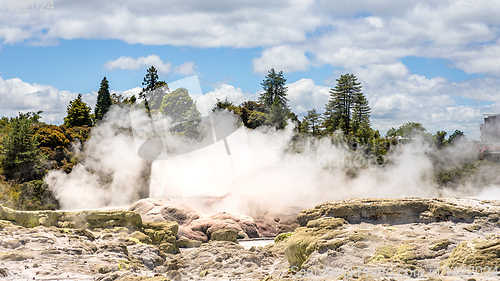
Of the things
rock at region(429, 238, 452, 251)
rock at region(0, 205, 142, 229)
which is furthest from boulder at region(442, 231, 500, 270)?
rock at region(0, 205, 142, 229)

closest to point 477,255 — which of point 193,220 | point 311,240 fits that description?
point 311,240

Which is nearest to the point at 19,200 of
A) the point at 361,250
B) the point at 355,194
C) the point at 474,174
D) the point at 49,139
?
the point at 49,139

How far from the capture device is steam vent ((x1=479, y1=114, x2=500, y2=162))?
3098 cm

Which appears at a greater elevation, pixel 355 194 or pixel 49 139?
pixel 49 139

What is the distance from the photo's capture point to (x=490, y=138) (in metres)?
31.9

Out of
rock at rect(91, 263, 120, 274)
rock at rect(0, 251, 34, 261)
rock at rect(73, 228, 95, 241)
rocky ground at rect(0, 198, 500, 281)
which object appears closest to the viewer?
rocky ground at rect(0, 198, 500, 281)

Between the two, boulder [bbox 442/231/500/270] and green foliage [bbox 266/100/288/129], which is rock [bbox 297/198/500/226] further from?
green foliage [bbox 266/100/288/129]

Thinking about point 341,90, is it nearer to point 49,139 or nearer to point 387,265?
point 49,139

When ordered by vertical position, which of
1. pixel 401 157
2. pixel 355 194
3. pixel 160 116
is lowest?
pixel 355 194

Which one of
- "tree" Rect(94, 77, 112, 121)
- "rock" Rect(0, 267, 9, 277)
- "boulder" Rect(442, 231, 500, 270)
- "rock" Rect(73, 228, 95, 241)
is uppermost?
"tree" Rect(94, 77, 112, 121)

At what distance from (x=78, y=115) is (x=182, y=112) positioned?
10602 mm

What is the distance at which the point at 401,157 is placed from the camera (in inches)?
1196

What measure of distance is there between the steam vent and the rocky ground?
69.1 feet

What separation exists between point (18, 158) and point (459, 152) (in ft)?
96.1
